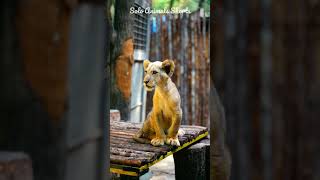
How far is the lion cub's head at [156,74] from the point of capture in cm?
359

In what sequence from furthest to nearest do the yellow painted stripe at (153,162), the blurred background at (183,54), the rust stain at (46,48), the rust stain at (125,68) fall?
the blurred background at (183,54)
the rust stain at (125,68)
the yellow painted stripe at (153,162)
the rust stain at (46,48)

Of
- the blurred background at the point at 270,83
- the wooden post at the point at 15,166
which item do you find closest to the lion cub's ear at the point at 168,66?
the blurred background at the point at 270,83

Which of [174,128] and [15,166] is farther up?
[15,166]

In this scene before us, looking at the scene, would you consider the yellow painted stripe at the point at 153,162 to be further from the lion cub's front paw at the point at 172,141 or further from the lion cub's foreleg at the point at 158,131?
the lion cub's foreleg at the point at 158,131

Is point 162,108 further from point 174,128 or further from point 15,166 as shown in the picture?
point 15,166

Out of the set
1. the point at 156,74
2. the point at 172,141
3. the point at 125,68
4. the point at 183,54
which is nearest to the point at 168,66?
the point at 156,74

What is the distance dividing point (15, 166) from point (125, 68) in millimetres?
4845

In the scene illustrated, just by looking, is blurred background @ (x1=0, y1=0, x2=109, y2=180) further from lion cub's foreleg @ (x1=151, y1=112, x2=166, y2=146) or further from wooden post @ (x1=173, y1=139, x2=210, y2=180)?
wooden post @ (x1=173, y1=139, x2=210, y2=180)

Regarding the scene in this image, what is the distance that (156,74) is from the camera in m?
3.61

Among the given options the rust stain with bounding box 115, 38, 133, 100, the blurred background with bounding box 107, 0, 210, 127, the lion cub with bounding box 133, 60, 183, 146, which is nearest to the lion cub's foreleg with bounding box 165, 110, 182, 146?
the lion cub with bounding box 133, 60, 183, 146

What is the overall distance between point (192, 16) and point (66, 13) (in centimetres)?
584

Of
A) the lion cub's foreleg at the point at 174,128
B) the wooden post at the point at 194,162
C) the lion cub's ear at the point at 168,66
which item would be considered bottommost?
the wooden post at the point at 194,162

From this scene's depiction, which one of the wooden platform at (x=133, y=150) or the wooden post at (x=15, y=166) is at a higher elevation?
the wooden post at (x=15, y=166)

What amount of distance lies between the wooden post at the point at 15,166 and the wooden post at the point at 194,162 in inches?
122
